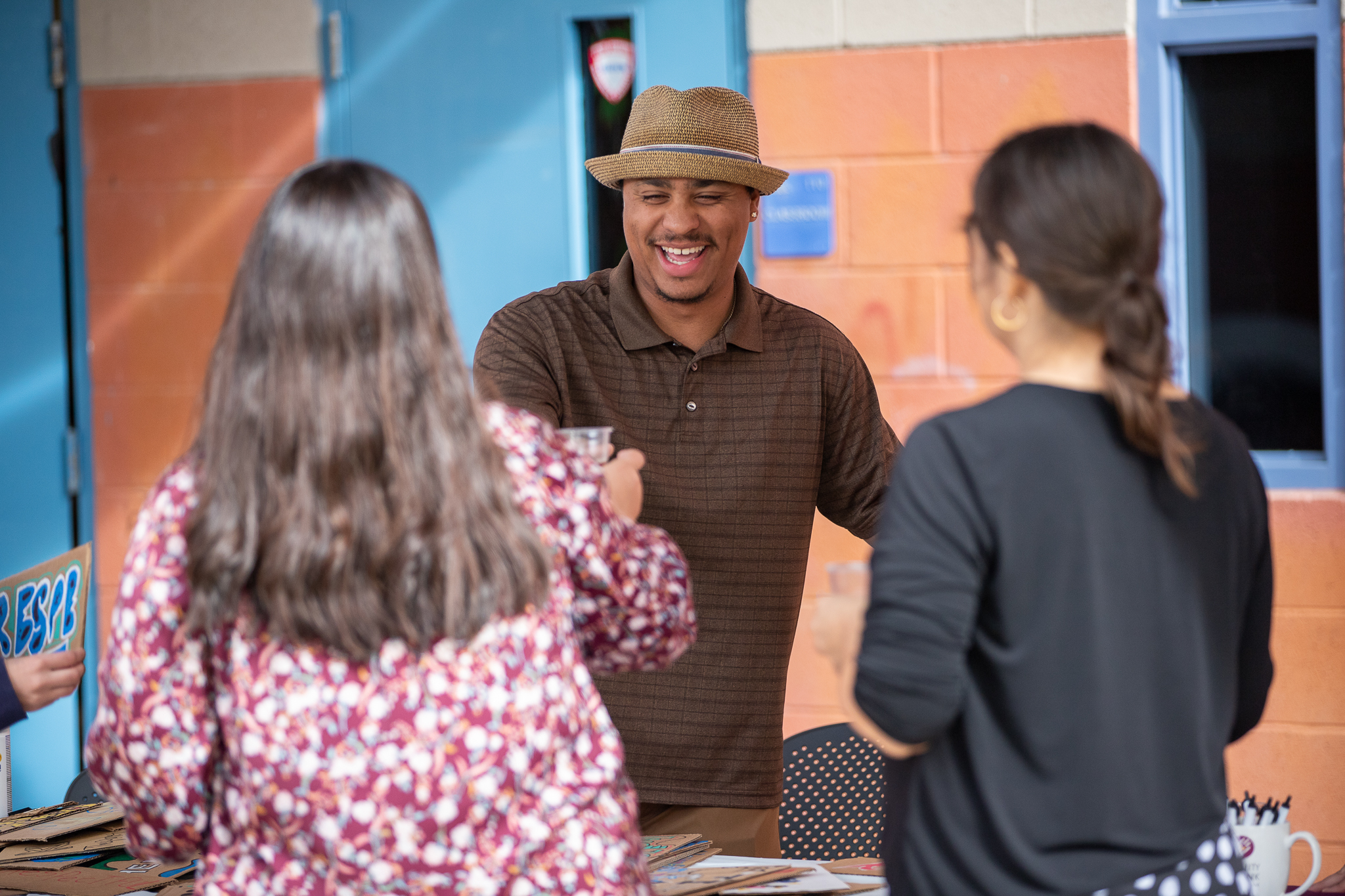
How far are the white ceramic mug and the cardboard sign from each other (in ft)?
4.89

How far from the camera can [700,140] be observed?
2.19 meters

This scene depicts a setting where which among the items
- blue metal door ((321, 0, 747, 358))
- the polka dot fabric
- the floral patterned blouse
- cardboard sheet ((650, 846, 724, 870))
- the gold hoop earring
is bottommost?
cardboard sheet ((650, 846, 724, 870))

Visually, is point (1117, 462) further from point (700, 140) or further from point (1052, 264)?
point (700, 140)

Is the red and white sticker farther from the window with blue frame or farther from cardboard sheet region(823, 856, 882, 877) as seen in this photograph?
cardboard sheet region(823, 856, 882, 877)

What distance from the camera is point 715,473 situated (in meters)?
2.14

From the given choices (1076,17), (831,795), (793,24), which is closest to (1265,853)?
(831,795)

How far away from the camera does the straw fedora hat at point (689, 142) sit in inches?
85.1

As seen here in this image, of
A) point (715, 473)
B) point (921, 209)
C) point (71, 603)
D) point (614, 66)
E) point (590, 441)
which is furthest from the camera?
point (614, 66)

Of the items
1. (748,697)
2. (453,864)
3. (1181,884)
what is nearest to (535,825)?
(453,864)

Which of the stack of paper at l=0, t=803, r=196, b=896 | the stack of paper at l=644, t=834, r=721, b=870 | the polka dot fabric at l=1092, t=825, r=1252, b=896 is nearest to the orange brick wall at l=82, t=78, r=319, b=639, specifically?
the stack of paper at l=0, t=803, r=196, b=896

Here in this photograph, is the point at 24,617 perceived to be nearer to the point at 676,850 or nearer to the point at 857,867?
the point at 676,850

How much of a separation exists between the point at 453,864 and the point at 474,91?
233cm

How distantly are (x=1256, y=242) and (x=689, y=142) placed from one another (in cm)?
144

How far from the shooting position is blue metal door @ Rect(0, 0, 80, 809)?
3.30 meters
